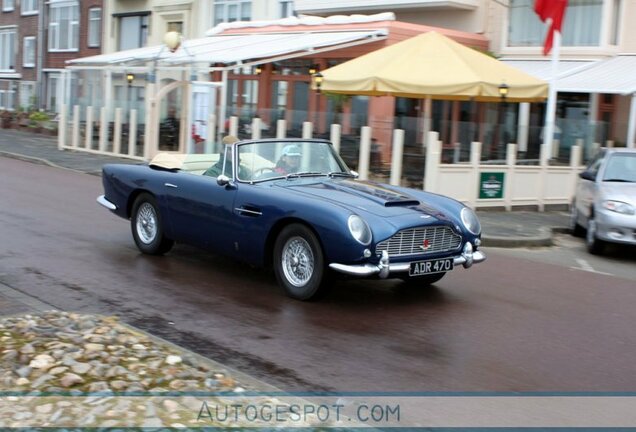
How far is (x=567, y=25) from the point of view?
2288cm

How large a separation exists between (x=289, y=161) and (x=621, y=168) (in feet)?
20.8

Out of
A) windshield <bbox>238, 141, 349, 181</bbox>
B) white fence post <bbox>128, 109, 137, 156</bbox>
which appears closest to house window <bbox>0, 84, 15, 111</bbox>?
white fence post <bbox>128, 109, 137, 156</bbox>

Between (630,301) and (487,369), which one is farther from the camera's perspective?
(630,301)

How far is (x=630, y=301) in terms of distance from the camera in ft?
28.1

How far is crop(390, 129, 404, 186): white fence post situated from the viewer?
15477mm

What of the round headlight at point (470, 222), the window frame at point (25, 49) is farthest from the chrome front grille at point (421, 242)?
the window frame at point (25, 49)

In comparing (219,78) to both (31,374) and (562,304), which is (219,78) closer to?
(562,304)

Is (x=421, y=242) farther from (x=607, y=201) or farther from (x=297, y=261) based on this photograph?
(x=607, y=201)

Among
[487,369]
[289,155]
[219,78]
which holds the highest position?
[219,78]

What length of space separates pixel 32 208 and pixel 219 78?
44.1ft

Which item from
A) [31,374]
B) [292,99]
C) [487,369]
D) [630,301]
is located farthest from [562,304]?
[292,99]

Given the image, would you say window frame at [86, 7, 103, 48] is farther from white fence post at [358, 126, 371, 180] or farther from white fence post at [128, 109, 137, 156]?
white fence post at [358, 126, 371, 180]

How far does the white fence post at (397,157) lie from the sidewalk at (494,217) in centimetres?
165

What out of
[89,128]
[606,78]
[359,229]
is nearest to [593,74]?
[606,78]
